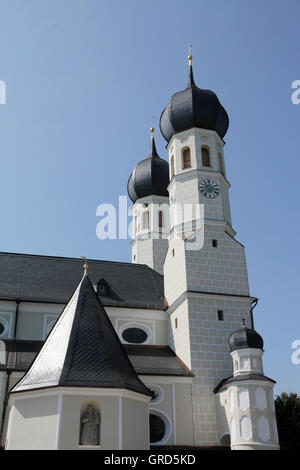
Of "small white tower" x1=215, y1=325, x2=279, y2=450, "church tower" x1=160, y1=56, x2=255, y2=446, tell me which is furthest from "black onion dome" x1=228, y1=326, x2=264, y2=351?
"church tower" x1=160, y1=56, x2=255, y2=446

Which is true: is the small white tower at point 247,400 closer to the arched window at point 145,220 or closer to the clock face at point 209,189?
the clock face at point 209,189

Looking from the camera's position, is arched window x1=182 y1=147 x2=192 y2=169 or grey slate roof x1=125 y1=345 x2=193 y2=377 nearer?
grey slate roof x1=125 y1=345 x2=193 y2=377

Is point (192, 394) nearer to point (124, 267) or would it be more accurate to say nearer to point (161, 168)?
point (124, 267)

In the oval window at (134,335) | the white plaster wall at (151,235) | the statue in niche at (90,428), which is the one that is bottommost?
the statue in niche at (90,428)

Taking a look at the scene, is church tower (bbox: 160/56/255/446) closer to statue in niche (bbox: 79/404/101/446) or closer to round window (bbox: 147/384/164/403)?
round window (bbox: 147/384/164/403)

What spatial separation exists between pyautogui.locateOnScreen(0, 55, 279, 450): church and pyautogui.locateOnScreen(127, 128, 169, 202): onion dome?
181 inches

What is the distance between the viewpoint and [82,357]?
47.6 feet

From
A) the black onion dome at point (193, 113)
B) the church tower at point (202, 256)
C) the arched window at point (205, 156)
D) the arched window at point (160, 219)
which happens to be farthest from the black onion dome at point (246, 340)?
the arched window at point (160, 219)

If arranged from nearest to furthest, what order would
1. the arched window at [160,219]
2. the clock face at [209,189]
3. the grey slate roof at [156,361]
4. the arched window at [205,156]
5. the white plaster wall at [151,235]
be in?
the grey slate roof at [156,361], the clock face at [209,189], the arched window at [205,156], the white plaster wall at [151,235], the arched window at [160,219]

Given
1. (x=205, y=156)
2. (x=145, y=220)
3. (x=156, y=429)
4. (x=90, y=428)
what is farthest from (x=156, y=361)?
(x=145, y=220)

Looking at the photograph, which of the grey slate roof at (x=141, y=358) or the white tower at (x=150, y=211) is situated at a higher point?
the white tower at (x=150, y=211)

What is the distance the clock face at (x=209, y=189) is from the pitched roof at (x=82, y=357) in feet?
31.9

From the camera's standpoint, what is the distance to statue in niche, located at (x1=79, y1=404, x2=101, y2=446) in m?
13.3

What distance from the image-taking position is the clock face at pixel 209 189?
24.3 metres
